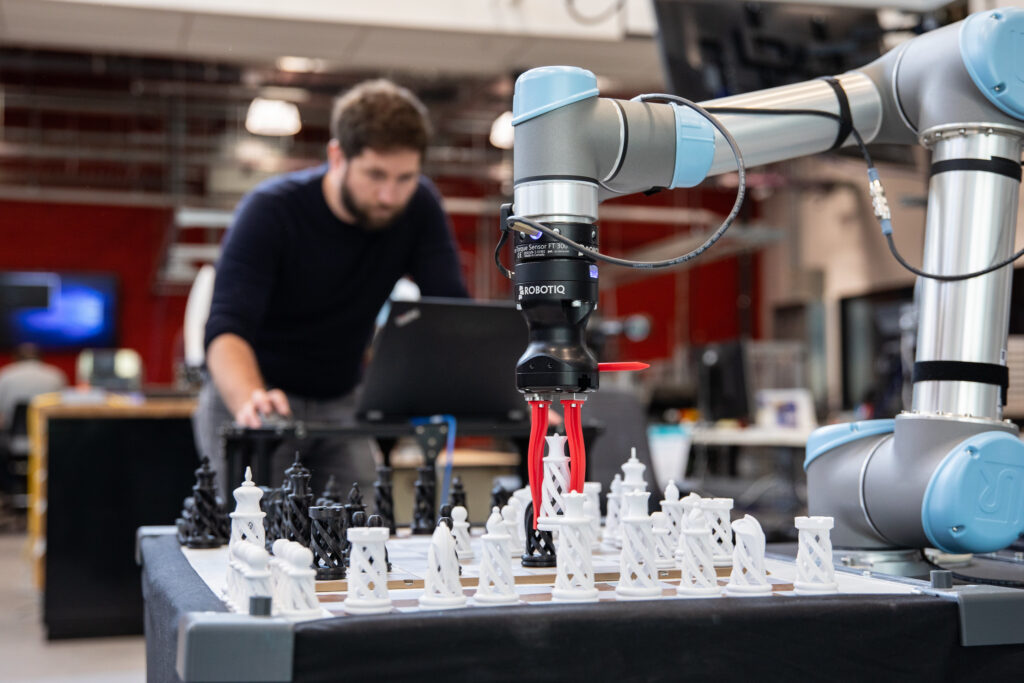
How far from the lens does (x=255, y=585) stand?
30.7 inches

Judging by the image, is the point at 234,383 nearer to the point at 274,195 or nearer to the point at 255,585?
the point at 274,195

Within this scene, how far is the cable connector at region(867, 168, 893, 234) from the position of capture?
1122 mm

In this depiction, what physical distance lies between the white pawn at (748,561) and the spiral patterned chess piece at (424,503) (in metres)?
0.60

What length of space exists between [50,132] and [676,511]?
9450mm

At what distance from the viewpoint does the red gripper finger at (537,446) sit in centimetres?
95

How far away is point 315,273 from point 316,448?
0.42 meters

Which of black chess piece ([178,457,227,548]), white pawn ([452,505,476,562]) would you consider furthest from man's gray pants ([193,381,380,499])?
white pawn ([452,505,476,562])

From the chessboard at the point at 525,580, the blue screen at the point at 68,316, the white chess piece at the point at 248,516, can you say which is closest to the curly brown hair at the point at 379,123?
the chessboard at the point at 525,580

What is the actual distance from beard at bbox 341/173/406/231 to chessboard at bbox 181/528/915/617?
1141mm

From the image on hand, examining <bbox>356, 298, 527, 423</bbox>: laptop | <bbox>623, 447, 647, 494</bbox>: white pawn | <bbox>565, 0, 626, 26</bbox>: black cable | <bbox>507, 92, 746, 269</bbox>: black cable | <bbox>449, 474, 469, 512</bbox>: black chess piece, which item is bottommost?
<bbox>449, 474, 469, 512</bbox>: black chess piece

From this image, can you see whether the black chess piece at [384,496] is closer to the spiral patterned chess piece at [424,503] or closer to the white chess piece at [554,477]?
the spiral patterned chess piece at [424,503]

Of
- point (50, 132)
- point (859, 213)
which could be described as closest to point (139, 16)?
point (50, 132)

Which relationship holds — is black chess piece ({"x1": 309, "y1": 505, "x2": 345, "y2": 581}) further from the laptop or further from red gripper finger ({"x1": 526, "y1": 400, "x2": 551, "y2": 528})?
the laptop

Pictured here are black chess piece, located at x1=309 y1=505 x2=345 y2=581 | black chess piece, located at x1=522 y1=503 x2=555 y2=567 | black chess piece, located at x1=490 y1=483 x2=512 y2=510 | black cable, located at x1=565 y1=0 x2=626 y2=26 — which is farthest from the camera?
black cable, located at x1=565 y1=0 x2=626 y2=26
